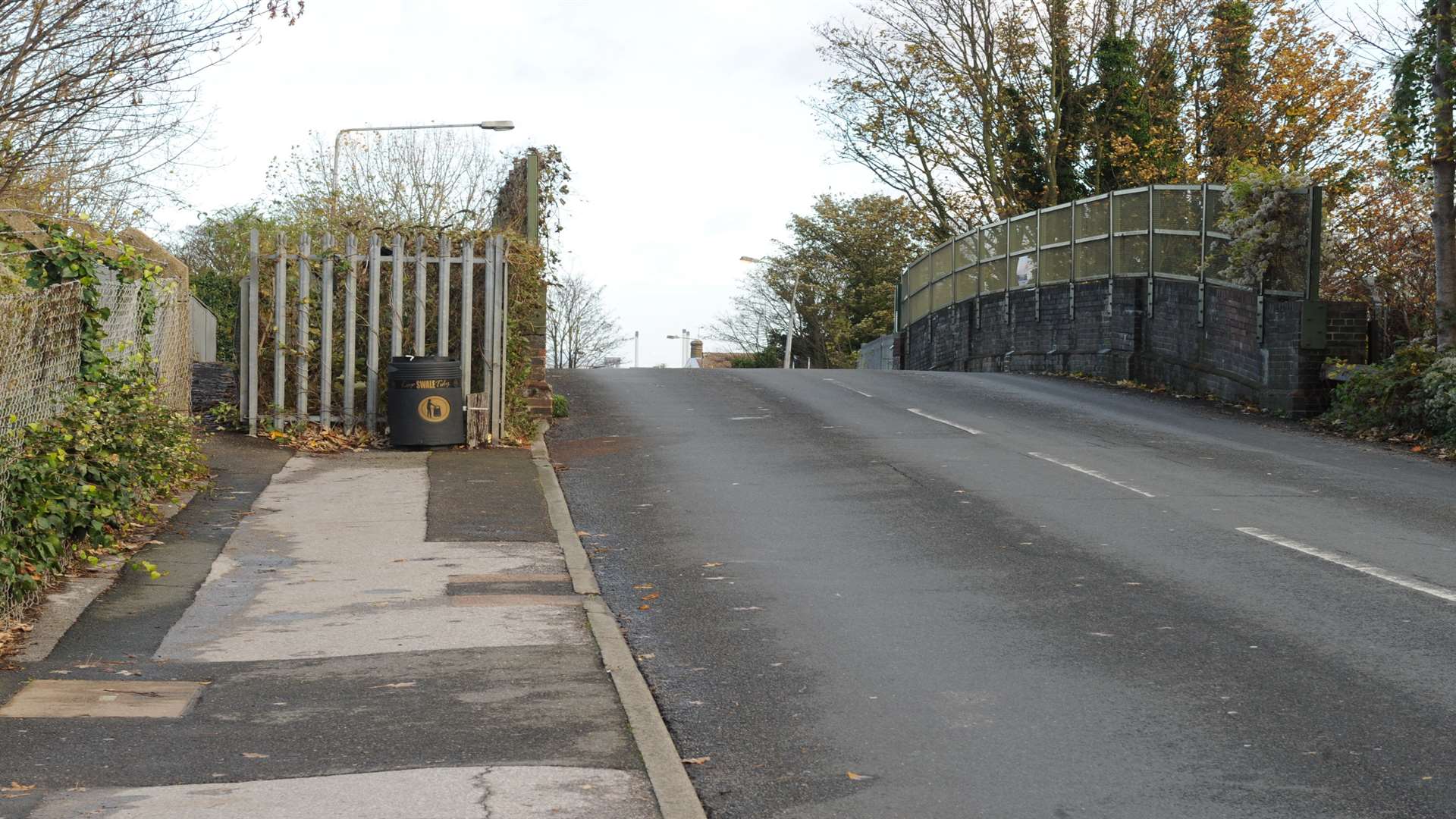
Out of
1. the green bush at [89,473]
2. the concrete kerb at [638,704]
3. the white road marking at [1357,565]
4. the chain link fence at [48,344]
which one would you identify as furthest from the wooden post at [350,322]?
the white road marking at [1357,565]

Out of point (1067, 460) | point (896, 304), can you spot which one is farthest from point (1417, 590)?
point (896, 304)

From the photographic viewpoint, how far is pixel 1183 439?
16.3 meters

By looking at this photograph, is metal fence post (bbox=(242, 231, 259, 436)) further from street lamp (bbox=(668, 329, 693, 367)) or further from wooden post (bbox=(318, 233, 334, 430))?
street lamp (bbox=(668, 329, 693, 367))

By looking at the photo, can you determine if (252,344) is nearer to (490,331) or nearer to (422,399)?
(422,399)

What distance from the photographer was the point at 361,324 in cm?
1563

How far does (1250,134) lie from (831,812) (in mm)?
36425

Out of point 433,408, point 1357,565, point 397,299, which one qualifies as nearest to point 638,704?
point 1357,565

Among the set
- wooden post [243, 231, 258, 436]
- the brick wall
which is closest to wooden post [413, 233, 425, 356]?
wooden post [243, 231, 258, 436]

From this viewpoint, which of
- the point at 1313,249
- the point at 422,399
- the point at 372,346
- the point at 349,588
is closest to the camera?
→ the point at 349,588

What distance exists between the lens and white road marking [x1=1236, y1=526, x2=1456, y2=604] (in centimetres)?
799

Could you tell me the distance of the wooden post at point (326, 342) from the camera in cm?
1520

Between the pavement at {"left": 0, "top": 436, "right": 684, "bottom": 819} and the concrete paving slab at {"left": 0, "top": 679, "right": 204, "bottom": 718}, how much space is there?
13mm

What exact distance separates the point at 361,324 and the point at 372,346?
0.35 metres

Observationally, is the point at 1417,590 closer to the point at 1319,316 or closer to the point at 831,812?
the point at 831,812
